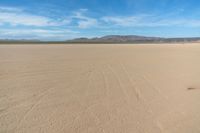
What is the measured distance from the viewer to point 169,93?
17.0 ft

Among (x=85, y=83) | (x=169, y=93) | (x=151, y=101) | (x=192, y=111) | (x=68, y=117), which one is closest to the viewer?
(x=68, y=117)

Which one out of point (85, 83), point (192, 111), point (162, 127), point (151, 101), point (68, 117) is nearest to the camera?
point (162, 127)

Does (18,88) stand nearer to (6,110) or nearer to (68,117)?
(6,110)

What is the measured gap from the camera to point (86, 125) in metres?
3.29

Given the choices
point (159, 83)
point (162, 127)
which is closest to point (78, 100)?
point (162, 127)

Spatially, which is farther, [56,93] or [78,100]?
[56,93]

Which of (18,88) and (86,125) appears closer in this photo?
(86,125)

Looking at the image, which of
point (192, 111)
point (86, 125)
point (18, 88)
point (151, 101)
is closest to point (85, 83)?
point (18, 88)

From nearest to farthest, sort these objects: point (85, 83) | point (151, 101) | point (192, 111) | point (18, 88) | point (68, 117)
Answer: point (68, 117)
point (192, 111)
point (151, 101)
point (18, 88)
point (85, 83)

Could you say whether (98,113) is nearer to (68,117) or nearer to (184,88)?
(68,117)

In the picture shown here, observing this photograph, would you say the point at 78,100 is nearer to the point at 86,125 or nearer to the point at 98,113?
the point at 98,113

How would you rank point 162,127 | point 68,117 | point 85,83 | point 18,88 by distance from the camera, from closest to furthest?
1. point 162,127
2. point 68,117
3. point 18,88
4. point 85,83

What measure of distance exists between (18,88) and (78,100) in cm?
223

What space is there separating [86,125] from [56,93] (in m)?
2.16
